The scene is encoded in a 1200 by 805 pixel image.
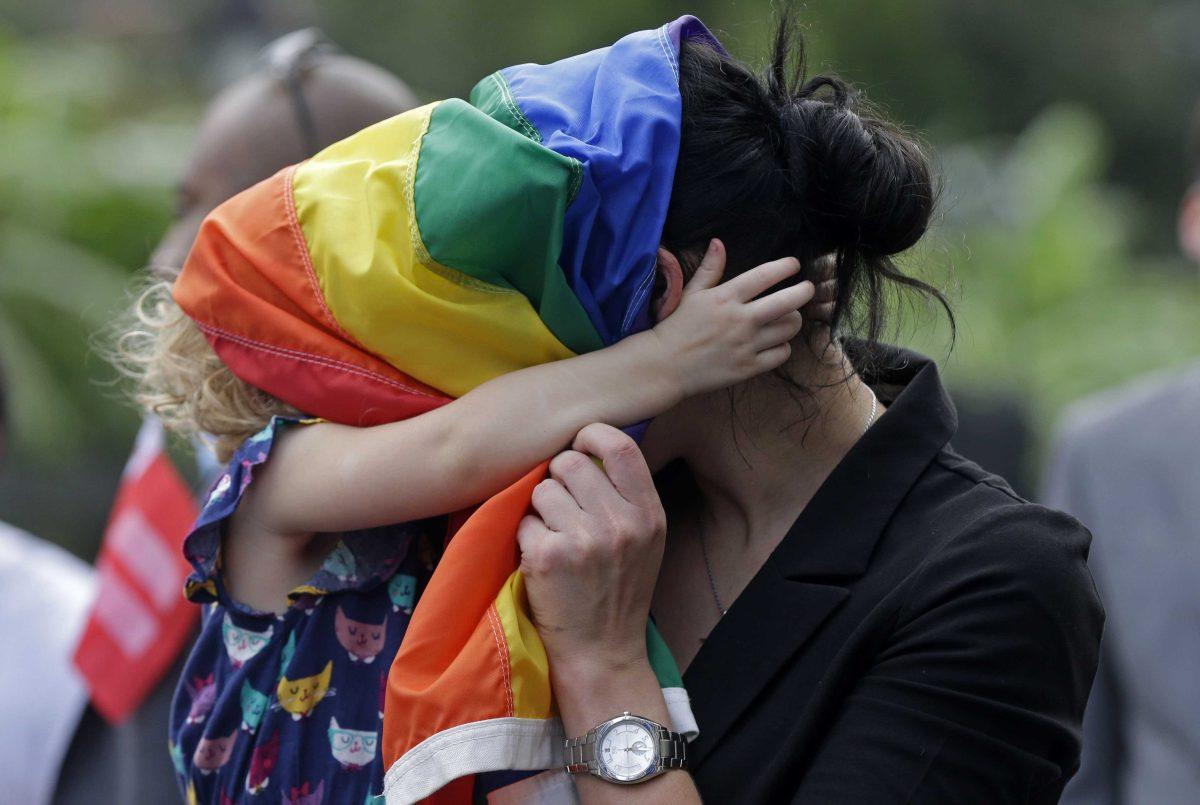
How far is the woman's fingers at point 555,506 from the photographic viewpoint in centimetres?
188

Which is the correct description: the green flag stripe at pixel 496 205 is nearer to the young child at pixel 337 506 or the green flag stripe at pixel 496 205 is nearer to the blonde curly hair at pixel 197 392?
the young child at pixel 337 506

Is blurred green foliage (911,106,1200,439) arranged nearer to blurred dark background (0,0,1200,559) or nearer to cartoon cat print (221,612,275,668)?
blurred dark background (0,0,1200,559)

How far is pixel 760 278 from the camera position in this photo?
1906 mm

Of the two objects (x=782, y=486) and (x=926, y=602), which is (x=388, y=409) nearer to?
(x=782, y=486)

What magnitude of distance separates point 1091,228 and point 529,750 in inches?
395

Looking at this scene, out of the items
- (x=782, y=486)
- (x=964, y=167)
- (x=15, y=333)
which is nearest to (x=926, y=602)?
(x=782, y=486)

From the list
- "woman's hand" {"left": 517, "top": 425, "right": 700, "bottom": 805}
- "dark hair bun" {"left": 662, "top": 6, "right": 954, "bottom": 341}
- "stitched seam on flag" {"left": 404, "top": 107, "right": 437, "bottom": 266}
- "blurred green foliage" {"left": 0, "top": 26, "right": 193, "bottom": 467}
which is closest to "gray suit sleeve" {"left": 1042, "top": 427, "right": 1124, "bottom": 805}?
"dark hair bun" {"left": 662, "top": 6, "right": 954, "bottom": 341}

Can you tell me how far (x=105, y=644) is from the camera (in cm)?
337

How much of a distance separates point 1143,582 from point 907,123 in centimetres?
180

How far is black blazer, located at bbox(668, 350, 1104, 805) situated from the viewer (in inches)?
70.6

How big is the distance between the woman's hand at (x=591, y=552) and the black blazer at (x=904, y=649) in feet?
0.64

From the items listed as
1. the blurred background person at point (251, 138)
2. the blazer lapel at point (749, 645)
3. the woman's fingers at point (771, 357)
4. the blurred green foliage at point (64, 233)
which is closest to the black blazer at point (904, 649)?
the blazer lapel at point (749, 645)

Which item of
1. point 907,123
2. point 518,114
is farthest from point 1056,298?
point 518,114

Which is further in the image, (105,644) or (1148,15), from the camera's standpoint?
(1148,15)
